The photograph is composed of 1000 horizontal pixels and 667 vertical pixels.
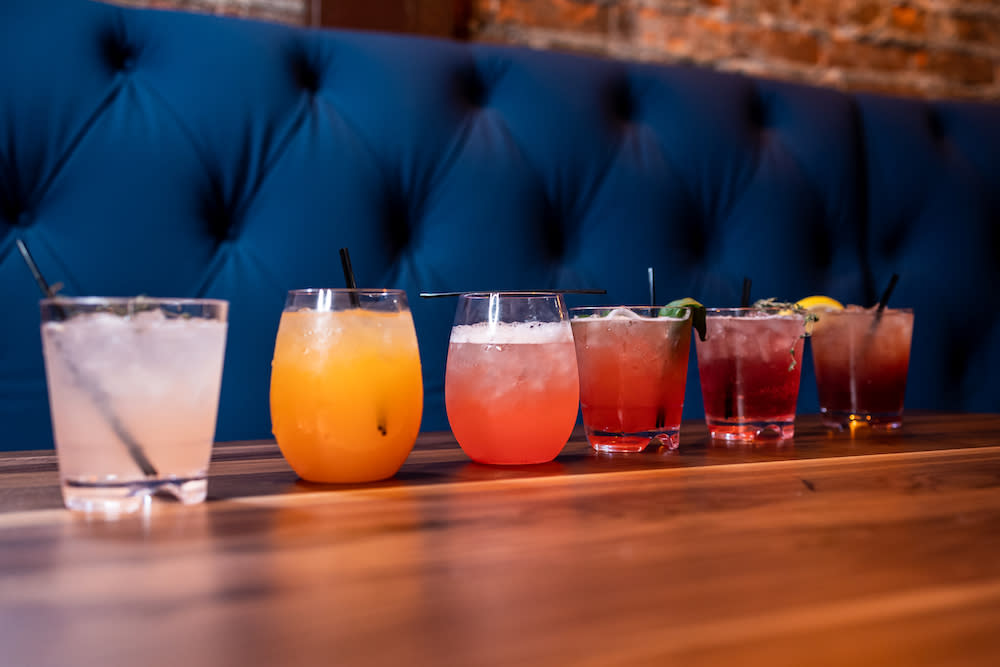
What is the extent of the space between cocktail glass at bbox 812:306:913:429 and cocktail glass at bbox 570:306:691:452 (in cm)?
33

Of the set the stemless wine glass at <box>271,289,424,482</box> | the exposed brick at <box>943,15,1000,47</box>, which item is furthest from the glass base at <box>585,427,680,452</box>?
the exposed brick at <box>943,15,1000,47</box>

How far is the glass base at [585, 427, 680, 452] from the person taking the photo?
85 centimetres

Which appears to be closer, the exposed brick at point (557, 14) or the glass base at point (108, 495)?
the glass base at point (108, 495)

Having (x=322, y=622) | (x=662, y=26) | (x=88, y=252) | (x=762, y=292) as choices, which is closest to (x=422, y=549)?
(x=322, y=622)

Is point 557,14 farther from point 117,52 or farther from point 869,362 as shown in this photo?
point 869,362

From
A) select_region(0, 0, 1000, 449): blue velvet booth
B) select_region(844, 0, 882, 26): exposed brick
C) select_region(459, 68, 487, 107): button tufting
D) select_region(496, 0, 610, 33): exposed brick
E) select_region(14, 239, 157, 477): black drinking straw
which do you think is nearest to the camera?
select_region(14, 239, 157, 477): black drinking straw

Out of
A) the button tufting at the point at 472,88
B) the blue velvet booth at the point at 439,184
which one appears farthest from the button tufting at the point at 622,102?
the button tufting at the point at 472,88

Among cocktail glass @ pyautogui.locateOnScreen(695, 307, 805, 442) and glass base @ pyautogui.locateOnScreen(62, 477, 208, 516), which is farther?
cocktail glass @ pyautogui.locateOnScreen(695, 307, 805, 442)

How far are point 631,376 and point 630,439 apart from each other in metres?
0.07

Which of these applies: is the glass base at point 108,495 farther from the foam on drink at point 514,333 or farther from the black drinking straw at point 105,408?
the foam on drink at point 514,333

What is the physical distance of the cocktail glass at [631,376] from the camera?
84 centimetres

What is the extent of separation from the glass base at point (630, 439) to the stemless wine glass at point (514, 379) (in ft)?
0.30

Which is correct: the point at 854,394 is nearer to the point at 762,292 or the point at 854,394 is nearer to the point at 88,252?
the point at 762,292

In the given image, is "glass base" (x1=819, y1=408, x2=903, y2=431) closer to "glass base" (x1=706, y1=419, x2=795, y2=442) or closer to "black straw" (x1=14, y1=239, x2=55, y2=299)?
"glass base" (x1=706, y1=419, x2=795, y2=442)
